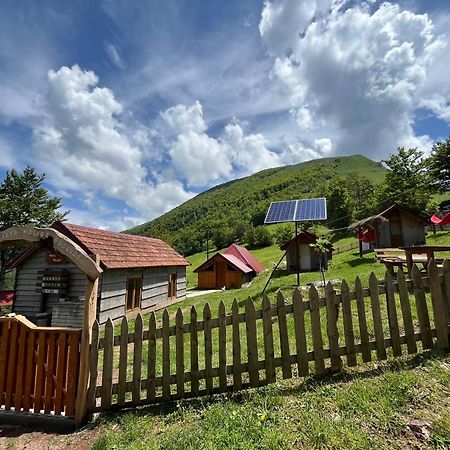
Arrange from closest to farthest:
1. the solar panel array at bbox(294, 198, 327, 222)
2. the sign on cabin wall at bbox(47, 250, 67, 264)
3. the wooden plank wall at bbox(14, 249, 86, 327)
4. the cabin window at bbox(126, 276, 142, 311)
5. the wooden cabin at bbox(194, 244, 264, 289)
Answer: the solar panel array at bbox(294, 198, 327, 222) → the wooden plank wall at bbox(14, 249, 86, 327) → the sign on cabin wall at bbox(47, 250, 67, 264) → the cabin window at bbox(126, 276, 142, 311) → the wooden cabin at bbox(194, 244, 264, 289)

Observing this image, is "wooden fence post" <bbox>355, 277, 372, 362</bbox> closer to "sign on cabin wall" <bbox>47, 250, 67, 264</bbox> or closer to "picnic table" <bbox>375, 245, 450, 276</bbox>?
"picnic table" <bbox>375, 245, 450, 276</bbox>

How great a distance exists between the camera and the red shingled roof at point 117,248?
516 inches

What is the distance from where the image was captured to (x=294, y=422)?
3232mm

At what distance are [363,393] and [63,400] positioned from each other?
4.14 m

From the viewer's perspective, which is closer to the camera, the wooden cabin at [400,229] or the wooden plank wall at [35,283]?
the wooden plank wall at [35,283]

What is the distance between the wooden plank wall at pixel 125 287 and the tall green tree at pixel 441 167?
39519 millimetres

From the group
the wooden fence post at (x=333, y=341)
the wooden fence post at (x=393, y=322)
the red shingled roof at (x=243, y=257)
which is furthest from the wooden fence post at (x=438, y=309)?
the red shingled roof at (x=243, y=257)

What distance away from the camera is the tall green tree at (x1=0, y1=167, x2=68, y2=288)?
31781 millimetres

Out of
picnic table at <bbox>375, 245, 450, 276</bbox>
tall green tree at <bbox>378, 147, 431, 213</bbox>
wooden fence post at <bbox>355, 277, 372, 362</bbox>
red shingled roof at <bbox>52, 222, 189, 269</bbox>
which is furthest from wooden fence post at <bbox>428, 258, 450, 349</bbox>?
tall green tree at <bbox>378, 147, 431, 213</bbox>

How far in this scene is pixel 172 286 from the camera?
2020 centimetres

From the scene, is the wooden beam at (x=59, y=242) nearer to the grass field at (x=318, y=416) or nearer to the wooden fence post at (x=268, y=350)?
the grass field at (x=318, y=416)

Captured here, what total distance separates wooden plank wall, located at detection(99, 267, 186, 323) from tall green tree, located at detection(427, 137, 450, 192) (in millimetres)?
39519

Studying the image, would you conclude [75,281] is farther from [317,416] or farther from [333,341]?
[317,416]

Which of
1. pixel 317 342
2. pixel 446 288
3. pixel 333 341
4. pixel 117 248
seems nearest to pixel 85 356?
pixel 317 342
